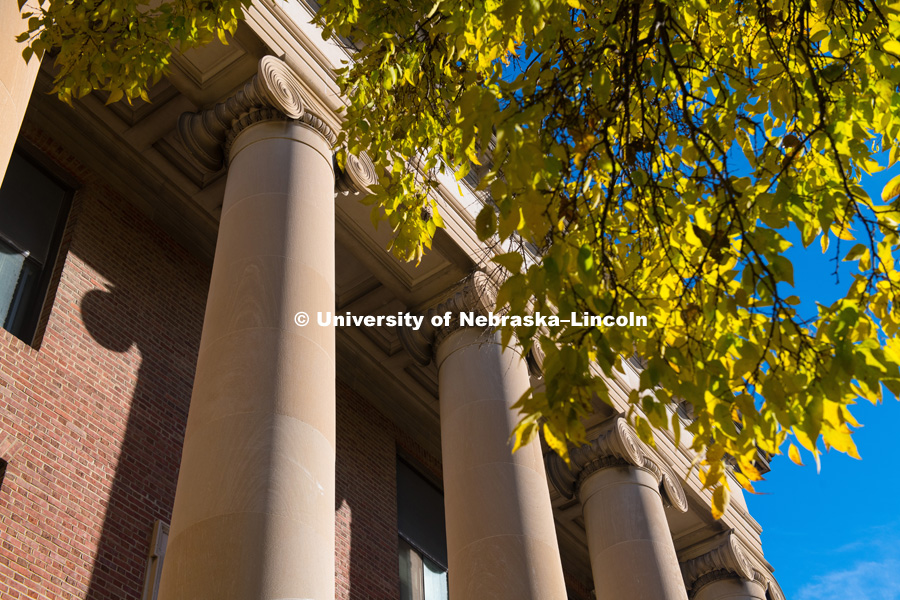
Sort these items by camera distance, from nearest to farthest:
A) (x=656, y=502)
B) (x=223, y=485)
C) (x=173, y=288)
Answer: (x=223, y=485)
(x=173, y=288)
(x=656, y=502)

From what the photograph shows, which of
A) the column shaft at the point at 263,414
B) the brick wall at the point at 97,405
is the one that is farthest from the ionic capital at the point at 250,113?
the brick wall at the point at 97,405

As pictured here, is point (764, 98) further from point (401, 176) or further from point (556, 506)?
point (556, 506)

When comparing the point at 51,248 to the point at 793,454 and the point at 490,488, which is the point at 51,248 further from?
the point at 793,454

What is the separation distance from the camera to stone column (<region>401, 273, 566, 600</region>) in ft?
35.7

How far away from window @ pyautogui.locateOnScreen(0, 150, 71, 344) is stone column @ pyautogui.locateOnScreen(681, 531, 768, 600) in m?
14.7

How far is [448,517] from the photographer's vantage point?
469 inches

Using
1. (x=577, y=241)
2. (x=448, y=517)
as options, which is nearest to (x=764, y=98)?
(x=577, y=241)

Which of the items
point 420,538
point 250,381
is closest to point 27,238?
point 250,381

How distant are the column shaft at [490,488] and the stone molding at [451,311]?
33cm

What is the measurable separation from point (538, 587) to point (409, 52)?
6.60m

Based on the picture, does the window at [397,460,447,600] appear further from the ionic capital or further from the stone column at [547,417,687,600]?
the ionic capital

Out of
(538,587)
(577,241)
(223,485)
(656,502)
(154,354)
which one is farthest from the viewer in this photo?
(656,502)

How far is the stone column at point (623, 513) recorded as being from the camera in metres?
15.6

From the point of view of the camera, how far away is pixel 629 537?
16.0 metres
